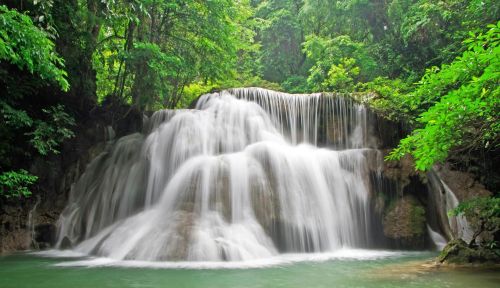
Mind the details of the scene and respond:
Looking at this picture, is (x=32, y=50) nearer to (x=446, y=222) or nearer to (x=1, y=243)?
(x=1, y=243)

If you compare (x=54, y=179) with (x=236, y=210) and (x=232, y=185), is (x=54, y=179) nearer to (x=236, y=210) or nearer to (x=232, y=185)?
(x=232, y=185)

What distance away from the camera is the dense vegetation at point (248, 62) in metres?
5.75

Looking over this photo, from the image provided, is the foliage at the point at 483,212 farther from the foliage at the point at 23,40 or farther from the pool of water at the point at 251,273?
the foliage at the point at 23,40

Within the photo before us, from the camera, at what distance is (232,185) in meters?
10.1

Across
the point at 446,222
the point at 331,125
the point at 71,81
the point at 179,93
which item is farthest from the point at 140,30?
the point at 446,222

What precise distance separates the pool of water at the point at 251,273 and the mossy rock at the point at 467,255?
0.36 m

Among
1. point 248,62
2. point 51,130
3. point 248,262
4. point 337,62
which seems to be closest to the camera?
point 248,262

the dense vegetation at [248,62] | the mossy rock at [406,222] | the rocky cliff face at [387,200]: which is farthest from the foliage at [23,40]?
the mossy rock at [406,222]

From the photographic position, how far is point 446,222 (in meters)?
10.7

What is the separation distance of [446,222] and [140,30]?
11733 mm

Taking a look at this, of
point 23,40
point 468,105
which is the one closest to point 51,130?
point 23,40

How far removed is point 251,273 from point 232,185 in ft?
11.5

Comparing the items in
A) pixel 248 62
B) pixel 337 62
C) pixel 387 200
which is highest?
pixel 248 62

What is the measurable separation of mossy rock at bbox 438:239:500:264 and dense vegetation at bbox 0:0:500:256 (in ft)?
2.56
